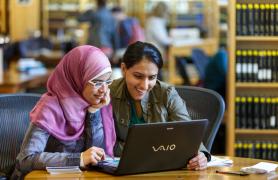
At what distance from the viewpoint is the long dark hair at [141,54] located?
10.8 feet

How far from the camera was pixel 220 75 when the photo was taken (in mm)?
6879

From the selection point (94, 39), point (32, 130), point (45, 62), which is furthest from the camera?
point (45, 62)

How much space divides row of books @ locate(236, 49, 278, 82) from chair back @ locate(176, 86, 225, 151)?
6.50 feet

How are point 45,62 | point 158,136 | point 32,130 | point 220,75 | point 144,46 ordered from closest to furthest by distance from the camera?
point 158,136, point 32,130, point 144,46, point 220,75, point 45,62

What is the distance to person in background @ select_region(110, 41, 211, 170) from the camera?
130 inches

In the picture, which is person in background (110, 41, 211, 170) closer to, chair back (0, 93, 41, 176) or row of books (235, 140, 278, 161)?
chair back (0, 93, 41, 176)

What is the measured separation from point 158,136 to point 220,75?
4.14 meters

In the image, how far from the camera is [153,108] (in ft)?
11.2

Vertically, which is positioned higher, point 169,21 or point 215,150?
point 169,21

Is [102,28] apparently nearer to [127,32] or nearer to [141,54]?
[127,32]

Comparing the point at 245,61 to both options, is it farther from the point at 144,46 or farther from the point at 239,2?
the point at 144,46

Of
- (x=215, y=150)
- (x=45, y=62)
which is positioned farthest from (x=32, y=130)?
(x=45, y=62)

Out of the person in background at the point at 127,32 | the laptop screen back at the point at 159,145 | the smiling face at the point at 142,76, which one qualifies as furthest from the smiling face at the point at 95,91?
the person in background at the point at 127,32

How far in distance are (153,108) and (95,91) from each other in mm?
391
